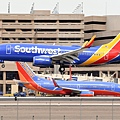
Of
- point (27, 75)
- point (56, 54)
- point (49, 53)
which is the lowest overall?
point (27, 75)

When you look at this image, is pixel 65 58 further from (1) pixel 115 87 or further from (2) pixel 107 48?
(1) pixel 115 87

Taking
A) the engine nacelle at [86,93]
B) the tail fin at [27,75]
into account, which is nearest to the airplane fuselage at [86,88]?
the tail fin at [27,75]

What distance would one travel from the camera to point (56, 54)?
241 ft

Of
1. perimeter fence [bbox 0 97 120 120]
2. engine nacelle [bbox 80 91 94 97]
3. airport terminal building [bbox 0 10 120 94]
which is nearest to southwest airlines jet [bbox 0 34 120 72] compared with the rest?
engine nacelle [bbox 80 91 94 97]

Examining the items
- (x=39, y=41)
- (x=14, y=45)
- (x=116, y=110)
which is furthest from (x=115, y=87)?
Answer: (x=39, y=41)

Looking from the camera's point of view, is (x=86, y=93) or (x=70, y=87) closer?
(x=86, y=93)

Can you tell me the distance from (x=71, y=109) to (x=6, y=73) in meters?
92.6

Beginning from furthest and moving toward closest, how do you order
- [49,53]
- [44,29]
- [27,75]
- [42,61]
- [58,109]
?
[44,29]
[27,75]
[49,53]
[42,61]
[58,109]

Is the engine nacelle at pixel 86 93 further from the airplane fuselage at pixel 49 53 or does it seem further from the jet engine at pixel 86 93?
the airplane fuselage at pixel 49 53

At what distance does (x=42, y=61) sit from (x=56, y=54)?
2709mm

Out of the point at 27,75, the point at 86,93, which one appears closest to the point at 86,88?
the point at 86,93

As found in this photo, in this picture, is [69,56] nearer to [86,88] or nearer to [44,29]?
[86,88]

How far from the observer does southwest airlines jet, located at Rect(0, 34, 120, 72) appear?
70188mm

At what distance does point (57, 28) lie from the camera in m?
189
